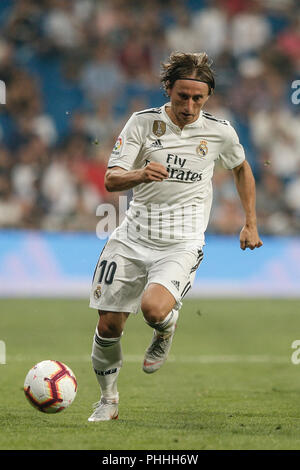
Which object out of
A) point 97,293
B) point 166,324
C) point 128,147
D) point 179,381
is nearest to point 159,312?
point 166,324

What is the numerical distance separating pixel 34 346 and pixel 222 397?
347cm

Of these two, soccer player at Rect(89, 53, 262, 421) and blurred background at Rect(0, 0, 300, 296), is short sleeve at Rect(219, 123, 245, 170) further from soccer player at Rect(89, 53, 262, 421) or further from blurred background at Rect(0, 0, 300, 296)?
blurred background at Rect(0, 0, 300, 296)

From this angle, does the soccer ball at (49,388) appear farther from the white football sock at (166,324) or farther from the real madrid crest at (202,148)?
the real madrid crest at (202,148)

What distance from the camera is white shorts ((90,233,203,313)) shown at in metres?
5.94

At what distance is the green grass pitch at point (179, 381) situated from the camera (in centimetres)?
523

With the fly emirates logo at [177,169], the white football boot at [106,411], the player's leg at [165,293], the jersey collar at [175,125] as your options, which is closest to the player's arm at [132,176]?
the fly emirates logo at [177,169]

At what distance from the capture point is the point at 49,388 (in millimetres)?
5723

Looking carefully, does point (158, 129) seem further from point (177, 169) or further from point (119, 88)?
point (119, 88)

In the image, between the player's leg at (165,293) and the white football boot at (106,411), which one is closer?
the player's leg at (165,293)

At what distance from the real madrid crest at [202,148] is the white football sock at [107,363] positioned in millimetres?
1379

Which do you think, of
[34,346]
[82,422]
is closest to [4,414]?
[82,422]

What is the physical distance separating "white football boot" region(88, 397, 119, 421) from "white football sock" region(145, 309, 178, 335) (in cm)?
59

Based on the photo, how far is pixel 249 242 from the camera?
6137mm

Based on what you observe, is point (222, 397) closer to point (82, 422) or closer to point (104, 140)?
point (82, 422)
